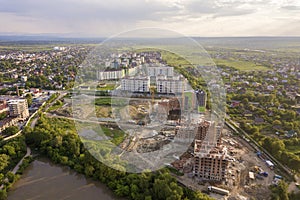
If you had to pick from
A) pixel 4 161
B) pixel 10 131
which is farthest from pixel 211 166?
pixel 10 131

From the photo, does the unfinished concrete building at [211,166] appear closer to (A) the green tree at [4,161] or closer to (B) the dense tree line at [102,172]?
(B) the dense tree line at [102,172]

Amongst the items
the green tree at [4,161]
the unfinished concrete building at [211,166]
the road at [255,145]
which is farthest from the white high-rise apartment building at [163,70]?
the green tree at [4,161]

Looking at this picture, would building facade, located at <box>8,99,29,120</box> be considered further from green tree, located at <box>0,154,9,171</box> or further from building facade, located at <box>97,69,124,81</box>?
building facade, located at <box>97,69,124,81</box>

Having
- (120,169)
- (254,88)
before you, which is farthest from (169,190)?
(254,88)

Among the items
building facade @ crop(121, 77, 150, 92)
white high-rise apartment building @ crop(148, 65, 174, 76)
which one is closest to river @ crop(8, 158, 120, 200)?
building facade @ crop(121, 77, 150, 92)

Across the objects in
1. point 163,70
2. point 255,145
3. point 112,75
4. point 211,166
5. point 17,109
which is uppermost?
point 163,70

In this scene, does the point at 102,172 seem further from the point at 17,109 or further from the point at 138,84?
the point at 138,84

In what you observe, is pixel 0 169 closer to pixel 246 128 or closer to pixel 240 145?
pixel 240 145
